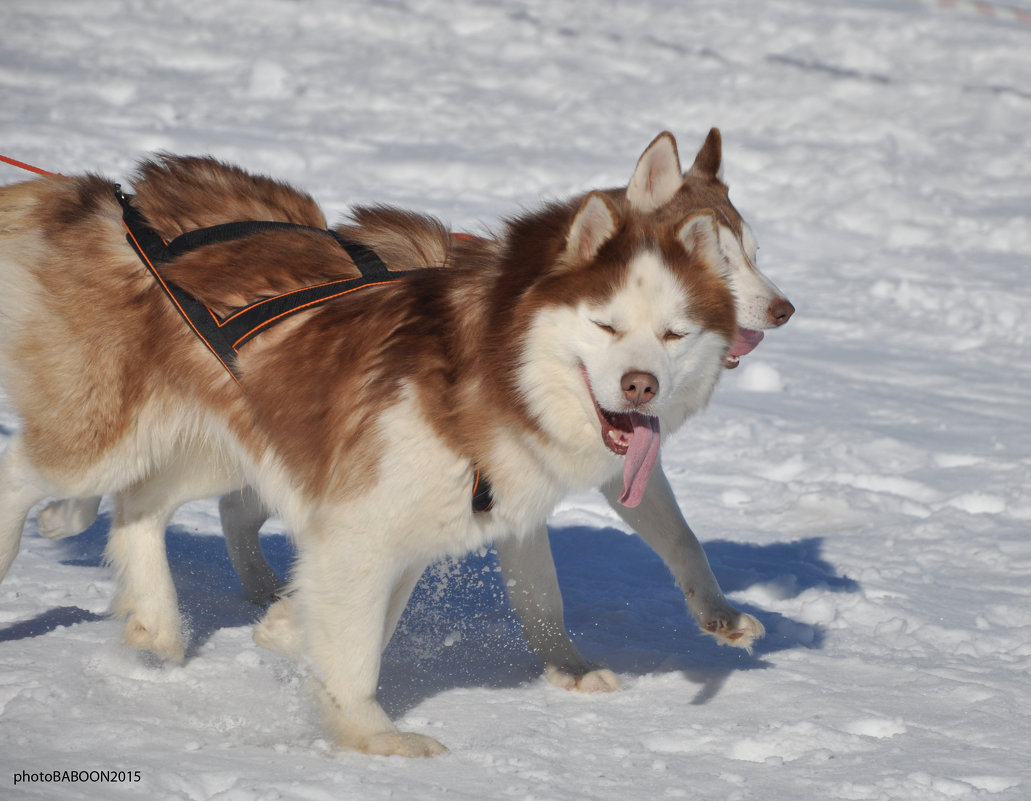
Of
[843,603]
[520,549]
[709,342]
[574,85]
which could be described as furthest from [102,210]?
[574,85]

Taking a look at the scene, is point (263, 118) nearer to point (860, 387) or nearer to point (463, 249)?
point (860, 387)

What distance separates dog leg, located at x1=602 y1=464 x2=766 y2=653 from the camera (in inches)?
126

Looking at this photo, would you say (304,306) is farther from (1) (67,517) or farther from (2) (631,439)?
(1) (67,517)

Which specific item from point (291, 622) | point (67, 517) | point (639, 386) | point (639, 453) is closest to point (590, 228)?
point (639, 386)

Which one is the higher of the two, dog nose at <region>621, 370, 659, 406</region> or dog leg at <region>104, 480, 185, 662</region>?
dog nose at <region>621, 370, 659, 406</region>

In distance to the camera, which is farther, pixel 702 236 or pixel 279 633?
pixel 279 633

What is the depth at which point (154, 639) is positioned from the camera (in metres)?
3.17

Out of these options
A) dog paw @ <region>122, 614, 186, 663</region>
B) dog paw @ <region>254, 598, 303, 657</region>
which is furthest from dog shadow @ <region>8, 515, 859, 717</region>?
dog paw @ <region>254, 598, 303, 657</region>

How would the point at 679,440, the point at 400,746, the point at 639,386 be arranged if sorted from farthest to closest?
the point at 679,440 < the point at 400,746 < the point at 639,386

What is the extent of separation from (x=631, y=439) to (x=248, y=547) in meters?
1.71

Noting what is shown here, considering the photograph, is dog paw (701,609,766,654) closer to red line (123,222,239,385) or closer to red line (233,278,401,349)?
red line (233,278,401,349)

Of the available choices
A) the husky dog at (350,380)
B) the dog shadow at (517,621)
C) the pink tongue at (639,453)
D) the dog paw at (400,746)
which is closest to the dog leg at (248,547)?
the dog shadow at (517,621)

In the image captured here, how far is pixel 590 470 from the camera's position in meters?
2.69

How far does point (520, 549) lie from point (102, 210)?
1493 millimetres
